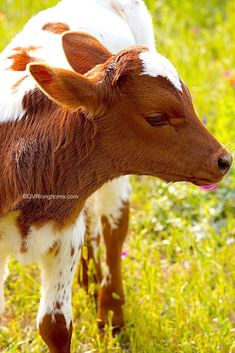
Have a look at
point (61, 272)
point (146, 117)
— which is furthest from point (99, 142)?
point (61, 272)

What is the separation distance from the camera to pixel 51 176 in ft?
10.4

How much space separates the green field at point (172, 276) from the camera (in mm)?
3979

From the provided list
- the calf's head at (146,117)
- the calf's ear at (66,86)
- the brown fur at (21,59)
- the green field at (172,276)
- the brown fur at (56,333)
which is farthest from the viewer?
the green field at (172,276)

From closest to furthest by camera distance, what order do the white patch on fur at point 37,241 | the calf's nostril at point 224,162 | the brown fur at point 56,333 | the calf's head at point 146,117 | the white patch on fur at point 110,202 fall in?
the calf's head at point 146,117
the calf's nostril at point 224,162
the white patch on fur at point 37,241
the brown fur at point 56,333
the white patch on fur at point 110,202

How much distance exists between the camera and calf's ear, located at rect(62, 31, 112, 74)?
3254mm

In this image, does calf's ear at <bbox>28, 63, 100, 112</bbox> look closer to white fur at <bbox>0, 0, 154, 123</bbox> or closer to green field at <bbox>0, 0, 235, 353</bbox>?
white fur at <bbox>0, 0, 154, 123</bbox>

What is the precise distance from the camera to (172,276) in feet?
14.5

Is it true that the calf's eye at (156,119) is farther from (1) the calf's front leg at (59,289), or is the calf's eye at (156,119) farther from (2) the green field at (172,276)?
(2) the green field at (172,276)

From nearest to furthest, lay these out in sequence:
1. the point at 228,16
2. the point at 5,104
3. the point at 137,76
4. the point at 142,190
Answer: the point at 137,76, the point at 5,104, the point at 142,190, the point at 228,16

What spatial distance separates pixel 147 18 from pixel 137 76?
4.37 feet

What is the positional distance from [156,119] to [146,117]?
36mm

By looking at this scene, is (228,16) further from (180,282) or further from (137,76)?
(137,76)

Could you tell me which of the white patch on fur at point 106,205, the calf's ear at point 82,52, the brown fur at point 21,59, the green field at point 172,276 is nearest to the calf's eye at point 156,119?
the calf's ear at point 82,52

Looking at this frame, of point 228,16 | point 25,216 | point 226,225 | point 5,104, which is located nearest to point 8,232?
point 25,216
